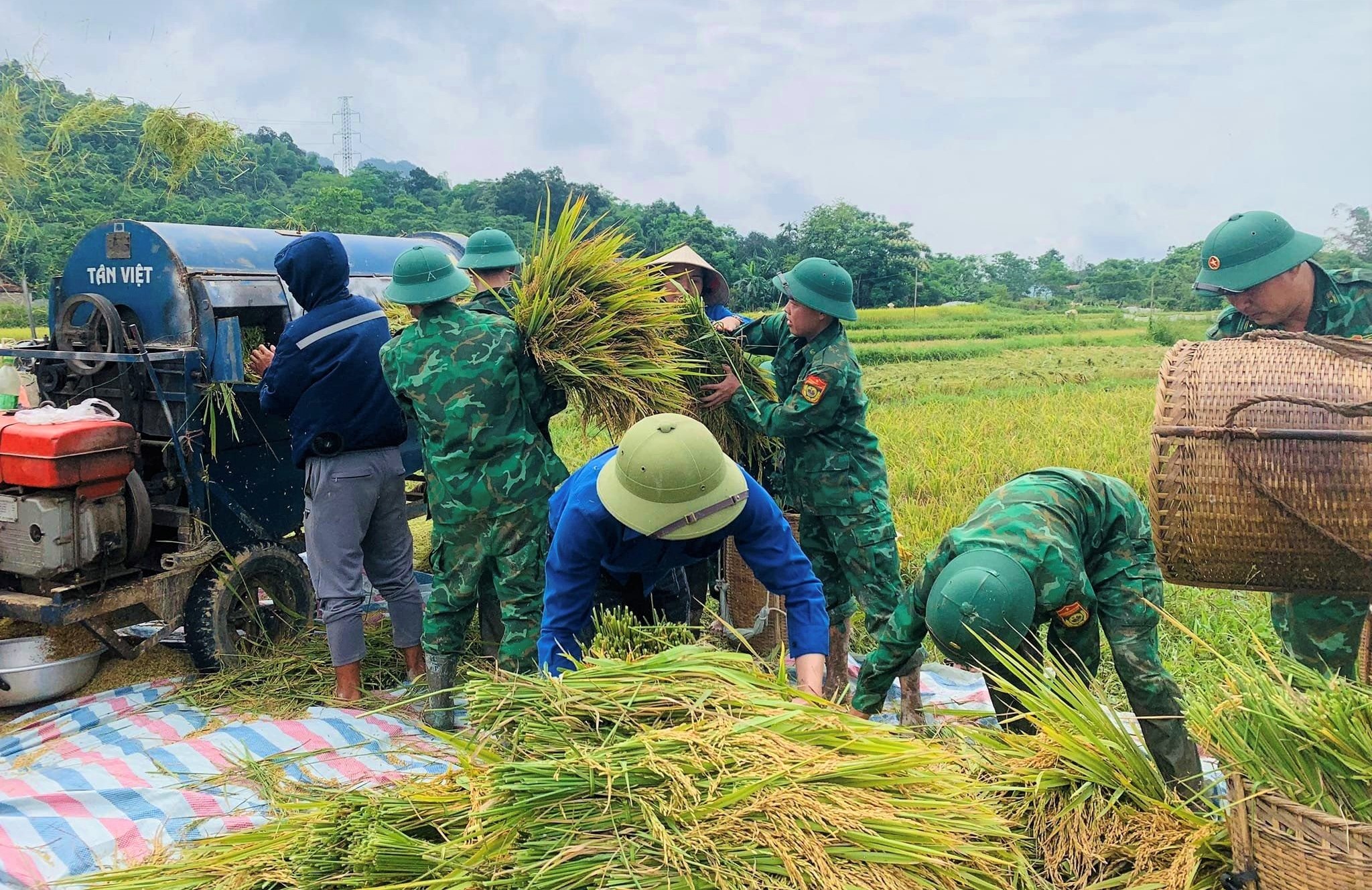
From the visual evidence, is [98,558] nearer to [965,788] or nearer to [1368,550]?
[965,788]

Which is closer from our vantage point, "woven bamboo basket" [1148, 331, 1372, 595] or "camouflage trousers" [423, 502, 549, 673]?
"woven bamboo basket" [1148, 331, 1372, 595]

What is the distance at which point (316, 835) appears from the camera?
188 centimetres

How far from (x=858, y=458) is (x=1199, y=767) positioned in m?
1.92

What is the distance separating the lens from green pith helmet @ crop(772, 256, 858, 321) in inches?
156

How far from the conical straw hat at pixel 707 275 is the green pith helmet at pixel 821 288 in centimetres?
86

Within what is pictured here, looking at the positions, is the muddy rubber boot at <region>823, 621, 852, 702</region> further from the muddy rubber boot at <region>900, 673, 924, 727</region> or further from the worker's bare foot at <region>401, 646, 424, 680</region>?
the worker's bare foot at <region>401, 646, 424, 680</region>

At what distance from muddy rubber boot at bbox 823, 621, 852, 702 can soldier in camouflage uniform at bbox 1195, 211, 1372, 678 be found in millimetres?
1708

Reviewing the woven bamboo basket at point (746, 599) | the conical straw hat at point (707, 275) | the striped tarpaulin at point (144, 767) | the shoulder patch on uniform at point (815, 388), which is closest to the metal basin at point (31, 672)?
the striped tarpaulin at point (144, 767)

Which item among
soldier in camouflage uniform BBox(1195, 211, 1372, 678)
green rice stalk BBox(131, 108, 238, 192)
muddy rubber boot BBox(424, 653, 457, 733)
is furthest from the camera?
green rice stalk BBox(131, 108, 238, 192)

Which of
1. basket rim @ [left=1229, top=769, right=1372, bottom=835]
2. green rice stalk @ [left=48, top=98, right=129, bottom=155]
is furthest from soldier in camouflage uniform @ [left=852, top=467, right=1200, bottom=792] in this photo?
green rice stalk @ [left=48, top=98, right=129, bottom=155]

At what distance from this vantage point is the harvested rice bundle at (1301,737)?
5.34ft

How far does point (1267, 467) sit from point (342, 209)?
1939 cm

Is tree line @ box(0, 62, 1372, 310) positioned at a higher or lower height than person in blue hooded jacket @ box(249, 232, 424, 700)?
higher

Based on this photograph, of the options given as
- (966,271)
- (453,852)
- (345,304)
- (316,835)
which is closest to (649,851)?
(453,852)
